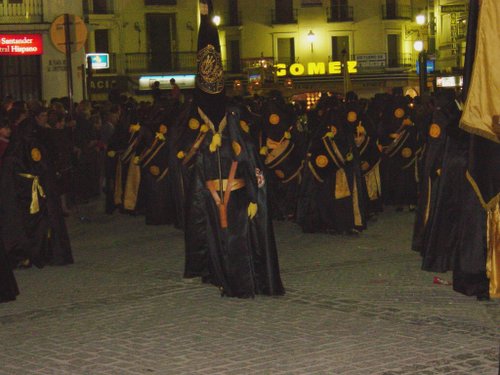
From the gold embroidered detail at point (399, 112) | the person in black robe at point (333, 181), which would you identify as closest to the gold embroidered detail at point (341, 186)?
the person in black robe at point (333, 181)

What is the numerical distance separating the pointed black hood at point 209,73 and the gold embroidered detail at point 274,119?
19.1ft

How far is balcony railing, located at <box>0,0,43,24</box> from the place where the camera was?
2905 cm

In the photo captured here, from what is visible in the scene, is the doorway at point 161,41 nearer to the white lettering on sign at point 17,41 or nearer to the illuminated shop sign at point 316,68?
the illuminated shop sign at point 316,68

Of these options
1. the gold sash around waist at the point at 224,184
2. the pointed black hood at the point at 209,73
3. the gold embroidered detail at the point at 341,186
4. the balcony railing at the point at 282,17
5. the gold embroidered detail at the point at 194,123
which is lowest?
the gold embroidered detail at the point at 341,186

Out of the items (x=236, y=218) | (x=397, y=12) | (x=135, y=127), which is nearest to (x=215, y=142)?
(x=236, y=218)

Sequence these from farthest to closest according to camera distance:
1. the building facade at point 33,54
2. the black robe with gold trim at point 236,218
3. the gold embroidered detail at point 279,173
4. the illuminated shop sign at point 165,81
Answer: the illuminated shop sign at point 165,81 < the building facade at point 33,54 < the gold embroidered detail at point 279,173 < the black robe with gold trim at point 236,218

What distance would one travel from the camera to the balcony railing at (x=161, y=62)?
58750mm

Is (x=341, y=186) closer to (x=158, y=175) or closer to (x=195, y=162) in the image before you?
(x=158, y=175)

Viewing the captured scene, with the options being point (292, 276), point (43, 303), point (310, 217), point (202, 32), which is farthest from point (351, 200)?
point (43, 303)

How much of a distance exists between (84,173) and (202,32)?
389 inches

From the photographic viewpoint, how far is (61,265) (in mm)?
12703

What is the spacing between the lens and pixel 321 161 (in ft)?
49.3

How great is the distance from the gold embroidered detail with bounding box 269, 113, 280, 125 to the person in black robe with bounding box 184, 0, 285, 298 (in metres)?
5.90

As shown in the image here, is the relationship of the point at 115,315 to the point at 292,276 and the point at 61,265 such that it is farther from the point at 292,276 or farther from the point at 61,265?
the point at 61,265
